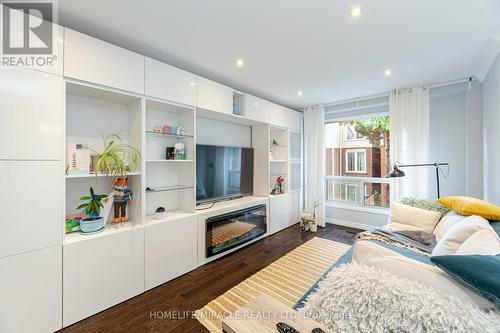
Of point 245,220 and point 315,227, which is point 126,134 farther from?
point 315,227

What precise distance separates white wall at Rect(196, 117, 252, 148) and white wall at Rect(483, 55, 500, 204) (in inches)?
123

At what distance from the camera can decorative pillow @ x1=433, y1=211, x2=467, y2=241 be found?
1974 mm

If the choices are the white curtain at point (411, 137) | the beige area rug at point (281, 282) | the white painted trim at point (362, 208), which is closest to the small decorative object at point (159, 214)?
the beige area rug at point (281, 282)

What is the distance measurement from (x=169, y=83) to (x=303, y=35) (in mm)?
1475

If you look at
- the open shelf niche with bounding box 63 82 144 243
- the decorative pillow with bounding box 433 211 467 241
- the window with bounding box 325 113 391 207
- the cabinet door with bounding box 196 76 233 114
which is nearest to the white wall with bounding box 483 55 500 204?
the decorative pillow with bounding box 433 211 467 241

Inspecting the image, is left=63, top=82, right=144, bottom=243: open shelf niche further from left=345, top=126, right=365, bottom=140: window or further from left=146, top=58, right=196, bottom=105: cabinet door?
left=345, top=126, right=365, bottom=140: window

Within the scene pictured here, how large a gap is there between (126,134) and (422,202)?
11.9ft

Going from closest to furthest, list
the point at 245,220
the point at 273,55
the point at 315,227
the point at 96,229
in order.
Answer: the point at 96,229, the point at 273,55, the point at 245,220, the point at 315,227

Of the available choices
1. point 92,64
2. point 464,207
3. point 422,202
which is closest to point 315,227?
point 422,202

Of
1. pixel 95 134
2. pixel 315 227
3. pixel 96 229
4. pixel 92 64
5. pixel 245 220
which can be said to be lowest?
pixel 315 227

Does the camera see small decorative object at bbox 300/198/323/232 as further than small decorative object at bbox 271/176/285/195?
No

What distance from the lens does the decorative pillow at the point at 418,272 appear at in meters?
0.78

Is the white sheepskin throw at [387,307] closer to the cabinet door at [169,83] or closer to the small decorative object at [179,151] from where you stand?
the small decorative object at [179,151]

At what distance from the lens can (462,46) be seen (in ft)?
7.04
